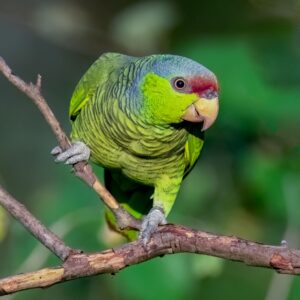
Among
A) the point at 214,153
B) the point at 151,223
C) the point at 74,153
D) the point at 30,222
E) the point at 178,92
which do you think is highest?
the point at 214,153

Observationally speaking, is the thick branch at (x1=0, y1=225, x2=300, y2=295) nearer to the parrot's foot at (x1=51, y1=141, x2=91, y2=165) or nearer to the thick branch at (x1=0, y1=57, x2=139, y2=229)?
the thick branch at (x1=0, y1=57, x2=139, y2=229)

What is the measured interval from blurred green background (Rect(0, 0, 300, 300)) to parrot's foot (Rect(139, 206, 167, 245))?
12.4 inches

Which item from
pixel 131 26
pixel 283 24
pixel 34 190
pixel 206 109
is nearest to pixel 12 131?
pixel 34 190

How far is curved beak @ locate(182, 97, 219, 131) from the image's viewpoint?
1.83 metres

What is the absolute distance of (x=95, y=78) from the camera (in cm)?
214

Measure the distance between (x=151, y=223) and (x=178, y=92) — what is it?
0.30 m

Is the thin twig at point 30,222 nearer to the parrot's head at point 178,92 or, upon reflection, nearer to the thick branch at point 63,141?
the thick branch at point 63,141

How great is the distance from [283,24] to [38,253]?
1.37 metres

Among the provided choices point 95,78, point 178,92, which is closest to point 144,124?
point 178,92

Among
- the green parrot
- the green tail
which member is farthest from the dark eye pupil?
the green tail

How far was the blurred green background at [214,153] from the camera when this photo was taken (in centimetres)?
234

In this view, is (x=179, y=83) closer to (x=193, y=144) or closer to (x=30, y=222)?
(x=193, y=144)

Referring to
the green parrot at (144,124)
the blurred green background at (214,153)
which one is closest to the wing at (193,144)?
the green parrot at (144,124)

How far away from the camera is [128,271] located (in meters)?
2.29
